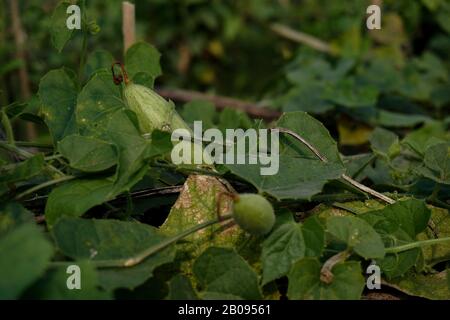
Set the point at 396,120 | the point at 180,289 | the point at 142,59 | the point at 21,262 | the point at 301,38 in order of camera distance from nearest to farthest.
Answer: the point at 21,262 → the point at 180,289 → the point at 142,59 → the point at 396,120 → the point at 301,38

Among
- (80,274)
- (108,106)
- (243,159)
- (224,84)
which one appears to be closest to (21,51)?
(224,84)

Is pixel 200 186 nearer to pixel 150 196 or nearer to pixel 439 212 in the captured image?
pixel 150 196

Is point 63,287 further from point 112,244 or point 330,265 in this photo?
point 330,265

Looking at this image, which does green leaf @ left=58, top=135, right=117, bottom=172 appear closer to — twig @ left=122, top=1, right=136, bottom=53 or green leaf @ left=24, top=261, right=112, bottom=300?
green leaf @ left=24, top=261, right=112, bottom=300

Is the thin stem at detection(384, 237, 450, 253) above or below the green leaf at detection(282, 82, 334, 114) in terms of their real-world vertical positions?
below

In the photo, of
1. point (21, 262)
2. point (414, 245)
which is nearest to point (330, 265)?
point (414, 245)

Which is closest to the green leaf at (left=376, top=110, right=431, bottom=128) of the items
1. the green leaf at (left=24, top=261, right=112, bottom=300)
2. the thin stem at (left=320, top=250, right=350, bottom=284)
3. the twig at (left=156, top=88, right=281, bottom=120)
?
the twig at (left=156, top=88, right=281, bottom=120)
